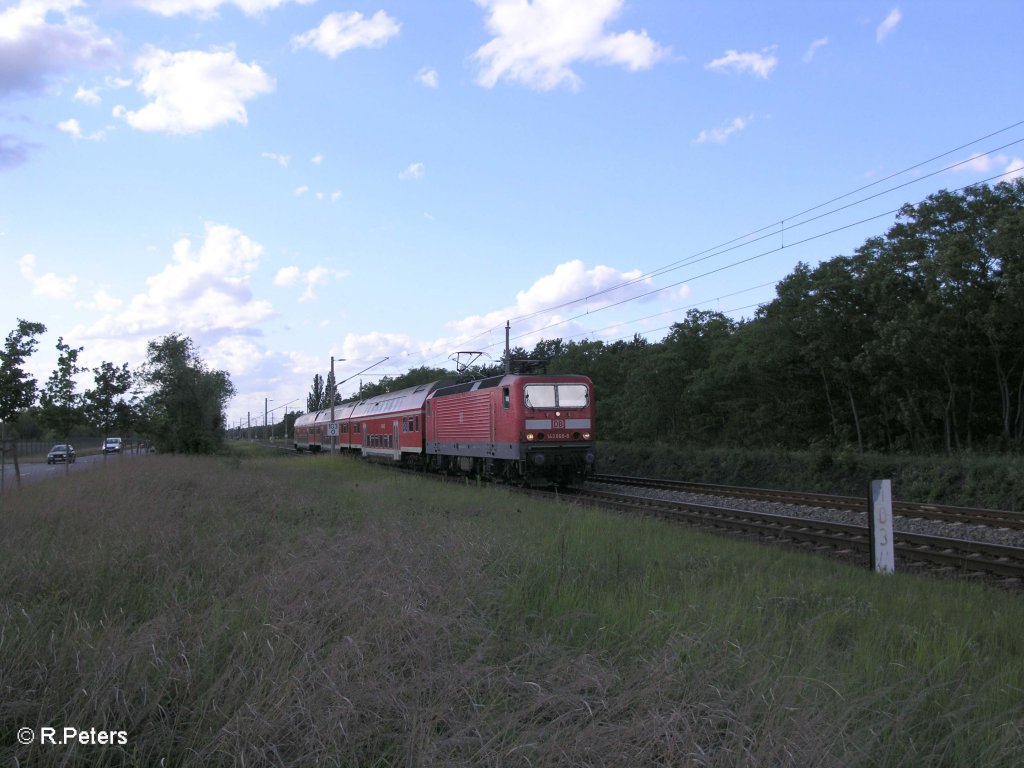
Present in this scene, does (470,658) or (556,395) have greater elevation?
(556,395)

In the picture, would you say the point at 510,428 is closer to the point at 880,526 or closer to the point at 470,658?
the point at 880,526

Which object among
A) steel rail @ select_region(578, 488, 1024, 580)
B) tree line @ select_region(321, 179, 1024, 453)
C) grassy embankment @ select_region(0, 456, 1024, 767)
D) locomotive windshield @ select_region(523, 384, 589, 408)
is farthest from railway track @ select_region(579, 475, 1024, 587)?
tree line @ select_region(321, 179, 1024, 453)

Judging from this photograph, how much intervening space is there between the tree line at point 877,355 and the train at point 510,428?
12.2 ft

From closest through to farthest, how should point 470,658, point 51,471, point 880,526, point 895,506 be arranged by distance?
point 470,658, point 880,526, point 895,506, point 51,471

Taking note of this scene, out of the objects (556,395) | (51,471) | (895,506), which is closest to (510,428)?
(556,395)

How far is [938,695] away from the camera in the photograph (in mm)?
4352

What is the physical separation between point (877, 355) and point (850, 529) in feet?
65.0

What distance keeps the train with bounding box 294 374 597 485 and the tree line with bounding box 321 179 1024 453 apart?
3.72m

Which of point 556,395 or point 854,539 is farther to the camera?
point 556,395

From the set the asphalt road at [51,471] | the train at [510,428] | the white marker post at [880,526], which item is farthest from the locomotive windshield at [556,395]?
the white marker post at [880,526]

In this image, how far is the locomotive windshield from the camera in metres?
21.5

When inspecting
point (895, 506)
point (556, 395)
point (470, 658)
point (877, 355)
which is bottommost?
point (895, 506)

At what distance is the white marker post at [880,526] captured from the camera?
9.81m

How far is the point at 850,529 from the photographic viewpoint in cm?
1296
